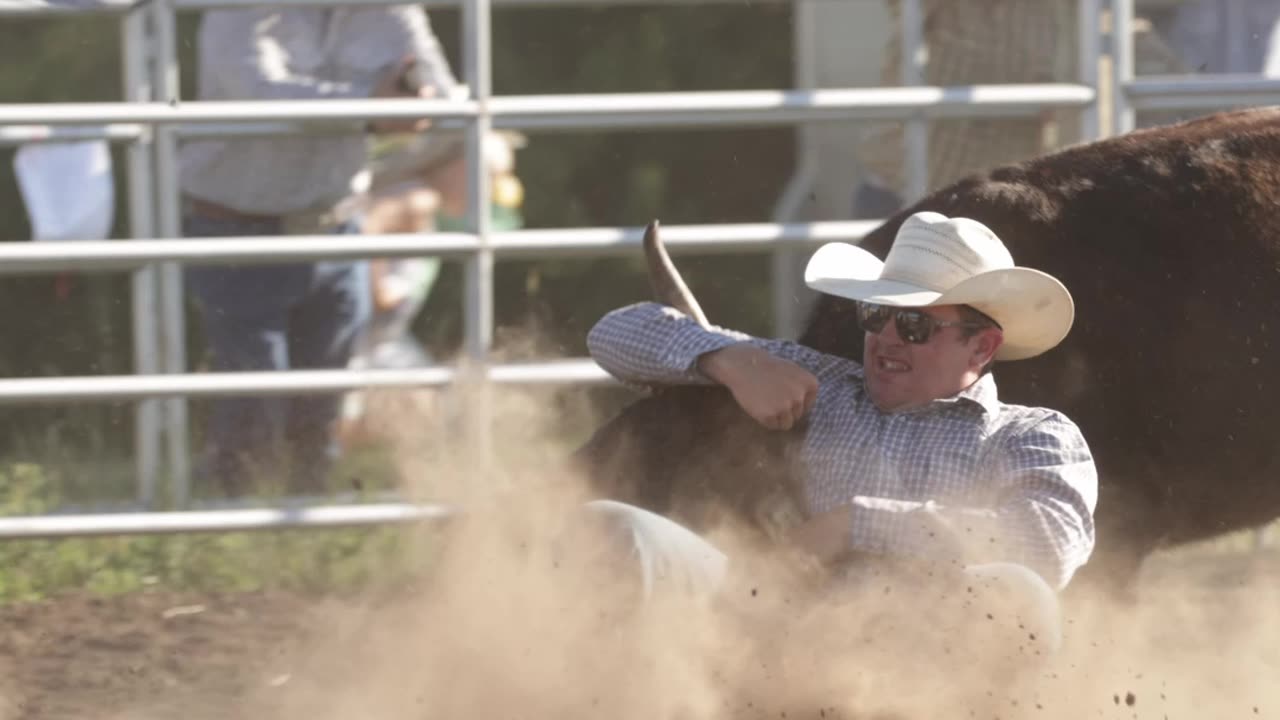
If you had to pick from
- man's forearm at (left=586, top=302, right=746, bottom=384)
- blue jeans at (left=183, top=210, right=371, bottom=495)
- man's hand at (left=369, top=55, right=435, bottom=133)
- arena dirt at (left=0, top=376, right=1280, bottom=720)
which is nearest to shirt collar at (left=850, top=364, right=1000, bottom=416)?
man's forearm at (left=586, top=302, right=746, bottom=384)

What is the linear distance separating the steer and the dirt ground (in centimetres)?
28

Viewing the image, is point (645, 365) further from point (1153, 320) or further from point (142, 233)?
point (142, 233)

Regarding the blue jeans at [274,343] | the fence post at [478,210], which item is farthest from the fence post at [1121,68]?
the blue jeans at [274,343]

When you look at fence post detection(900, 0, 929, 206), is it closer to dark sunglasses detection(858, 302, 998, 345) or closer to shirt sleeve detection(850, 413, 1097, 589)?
dark sunglasses detection(858, 302, 998, 345)

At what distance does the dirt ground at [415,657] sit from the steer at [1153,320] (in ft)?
0.91

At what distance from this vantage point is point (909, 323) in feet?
11.5

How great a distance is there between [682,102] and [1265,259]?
1.96 metres

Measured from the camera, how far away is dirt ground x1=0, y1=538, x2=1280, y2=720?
344 cm

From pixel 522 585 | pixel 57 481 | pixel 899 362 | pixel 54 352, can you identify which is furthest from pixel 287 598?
pixel 54 352

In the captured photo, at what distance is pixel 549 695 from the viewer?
3375 mm

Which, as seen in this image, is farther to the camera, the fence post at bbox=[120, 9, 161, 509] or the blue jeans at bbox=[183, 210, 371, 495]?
the blue jeans at bbox=[183, 210, 371, 495]

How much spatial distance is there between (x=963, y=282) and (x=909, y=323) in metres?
0.11

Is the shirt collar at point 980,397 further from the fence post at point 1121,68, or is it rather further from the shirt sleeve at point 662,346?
the fence post at point 1121,68

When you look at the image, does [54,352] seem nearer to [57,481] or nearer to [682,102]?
[57,481]
